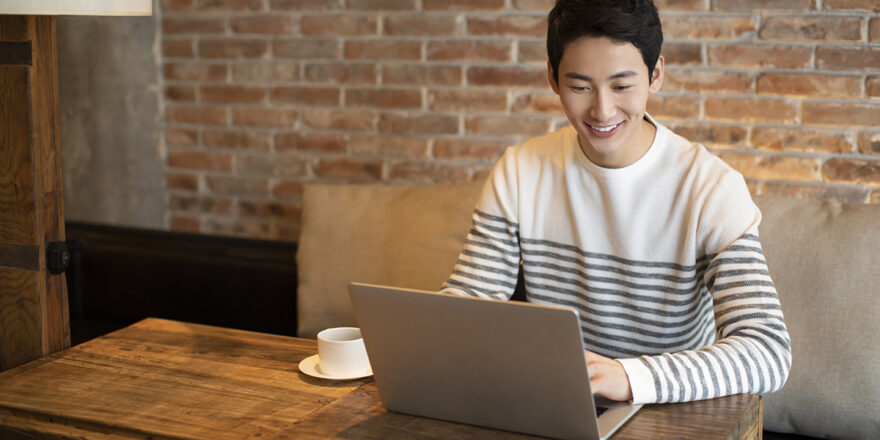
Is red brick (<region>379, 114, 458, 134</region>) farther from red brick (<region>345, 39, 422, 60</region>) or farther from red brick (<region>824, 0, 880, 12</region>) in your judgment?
red brick (<region>824, 0, 880, 12</region>)

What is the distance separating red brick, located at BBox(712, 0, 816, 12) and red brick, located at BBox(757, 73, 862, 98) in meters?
0.15

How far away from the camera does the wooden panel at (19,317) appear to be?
163 centimetres

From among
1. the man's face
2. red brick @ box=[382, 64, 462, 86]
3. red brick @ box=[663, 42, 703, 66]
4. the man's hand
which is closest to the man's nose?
the man's face

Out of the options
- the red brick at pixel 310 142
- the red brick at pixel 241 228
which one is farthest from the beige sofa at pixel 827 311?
the red brick at pixel 241 228

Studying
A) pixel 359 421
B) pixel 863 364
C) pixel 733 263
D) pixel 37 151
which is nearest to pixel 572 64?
pixel 733 263

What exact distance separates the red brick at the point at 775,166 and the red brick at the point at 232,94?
4.48 feet

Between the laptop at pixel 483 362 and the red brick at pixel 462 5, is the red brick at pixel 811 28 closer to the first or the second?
the red brick at pixel 462 5

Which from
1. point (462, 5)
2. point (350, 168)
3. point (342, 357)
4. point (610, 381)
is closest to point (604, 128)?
point (610, 381)

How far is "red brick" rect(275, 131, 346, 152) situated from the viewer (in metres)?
2.54

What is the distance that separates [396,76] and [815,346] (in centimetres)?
132

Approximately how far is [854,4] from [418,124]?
3.73 feet

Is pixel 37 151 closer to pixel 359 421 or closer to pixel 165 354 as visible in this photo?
pixel 165 354

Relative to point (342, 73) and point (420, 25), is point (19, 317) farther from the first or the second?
point (420, 25)

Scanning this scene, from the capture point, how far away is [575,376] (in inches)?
40.7
